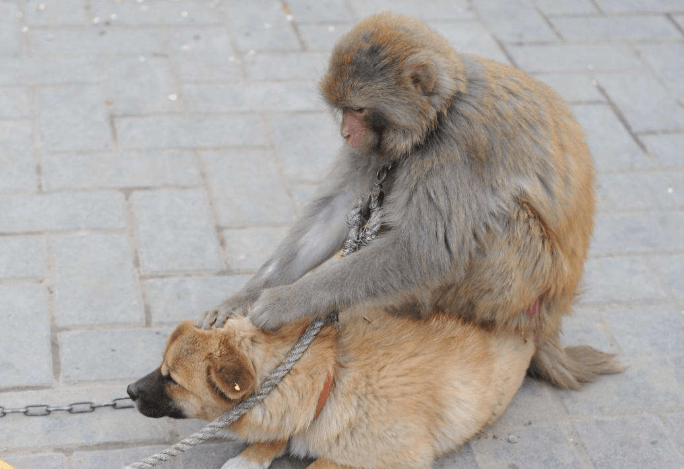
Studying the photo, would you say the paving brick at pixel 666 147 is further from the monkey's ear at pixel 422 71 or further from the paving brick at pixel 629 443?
the monkey's ear at pixel 422 71

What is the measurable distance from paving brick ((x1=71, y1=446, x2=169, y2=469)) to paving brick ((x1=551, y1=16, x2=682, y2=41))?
4.76 m

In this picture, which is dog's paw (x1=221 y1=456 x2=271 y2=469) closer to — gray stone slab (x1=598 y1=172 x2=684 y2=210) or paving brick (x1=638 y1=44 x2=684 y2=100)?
gray stone slab (x1=598 y1=172 x2=684 y2=210)

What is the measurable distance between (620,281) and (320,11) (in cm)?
323

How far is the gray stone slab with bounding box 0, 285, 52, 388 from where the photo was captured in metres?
4.30

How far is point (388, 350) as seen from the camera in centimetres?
397

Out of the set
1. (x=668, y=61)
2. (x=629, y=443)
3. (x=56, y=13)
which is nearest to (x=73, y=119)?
(x=56, y=13)

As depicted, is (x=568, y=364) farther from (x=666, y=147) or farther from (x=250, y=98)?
(x=250, y=98)

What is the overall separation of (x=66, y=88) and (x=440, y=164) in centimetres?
319

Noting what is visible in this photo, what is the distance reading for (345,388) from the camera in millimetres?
3871

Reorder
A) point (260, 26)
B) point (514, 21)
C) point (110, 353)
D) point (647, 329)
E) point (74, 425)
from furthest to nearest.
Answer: point (514, 21)
point (260, 26)
point (647, 329)
point (110, 353)
point (74, 425)

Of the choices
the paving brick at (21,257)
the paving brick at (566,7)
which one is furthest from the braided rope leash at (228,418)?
the paving brick at (566,7)

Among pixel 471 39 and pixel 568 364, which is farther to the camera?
pixel 471 39

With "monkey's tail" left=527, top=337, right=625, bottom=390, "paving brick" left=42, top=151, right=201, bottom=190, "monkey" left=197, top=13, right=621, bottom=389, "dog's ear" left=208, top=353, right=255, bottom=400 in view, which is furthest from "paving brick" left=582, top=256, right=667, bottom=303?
"paving brick" left=42, top=151, right=201, bottom=190

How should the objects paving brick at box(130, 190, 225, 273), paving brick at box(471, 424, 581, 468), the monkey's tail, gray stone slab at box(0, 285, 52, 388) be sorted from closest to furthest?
1. paving brick at box(471, 424, 581, 468)
2. gray stone slab at box(0, 285, 52, 388)
3. the monkey's tail
4. paving brick at box(130, 190, 225, 273)
